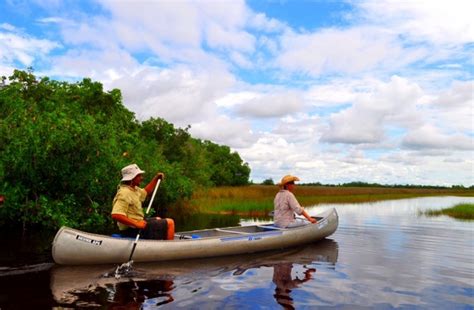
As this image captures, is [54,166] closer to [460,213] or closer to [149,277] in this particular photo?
[149,277]

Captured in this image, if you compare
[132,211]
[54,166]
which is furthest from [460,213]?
[132,211]

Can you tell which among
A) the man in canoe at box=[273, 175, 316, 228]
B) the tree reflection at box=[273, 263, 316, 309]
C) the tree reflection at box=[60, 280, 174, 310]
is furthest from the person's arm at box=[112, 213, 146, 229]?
the man in canoe at box=[273, 175, 316, 228]

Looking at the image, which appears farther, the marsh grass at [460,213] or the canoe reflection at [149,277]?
the marsh grass at [460,213]

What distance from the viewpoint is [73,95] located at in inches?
988

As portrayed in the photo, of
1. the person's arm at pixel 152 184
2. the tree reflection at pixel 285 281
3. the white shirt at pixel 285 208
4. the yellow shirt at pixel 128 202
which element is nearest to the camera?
the tree reflection at pixel 285 281

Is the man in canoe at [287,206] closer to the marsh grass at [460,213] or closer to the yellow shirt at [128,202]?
the yellow shirt at [128,202]

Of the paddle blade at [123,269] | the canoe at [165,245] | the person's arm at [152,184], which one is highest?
the person's arm at [152,184]

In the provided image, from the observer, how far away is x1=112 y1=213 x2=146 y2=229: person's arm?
9.10 meters

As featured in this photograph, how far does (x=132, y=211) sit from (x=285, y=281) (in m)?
3.37

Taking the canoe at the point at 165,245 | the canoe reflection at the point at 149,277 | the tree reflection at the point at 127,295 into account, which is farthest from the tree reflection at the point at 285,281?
the tree reflection at the point at 127,295

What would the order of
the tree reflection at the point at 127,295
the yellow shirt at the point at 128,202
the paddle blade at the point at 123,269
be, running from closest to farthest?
the tree reflection at the point at 127,295 → the paddle blade at the point at 123,269 → the yellow shirt at the point at 128,202

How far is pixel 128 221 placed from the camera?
9.20 meters

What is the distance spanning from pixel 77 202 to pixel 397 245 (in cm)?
1051

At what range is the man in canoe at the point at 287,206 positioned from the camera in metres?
12.4
